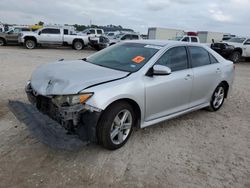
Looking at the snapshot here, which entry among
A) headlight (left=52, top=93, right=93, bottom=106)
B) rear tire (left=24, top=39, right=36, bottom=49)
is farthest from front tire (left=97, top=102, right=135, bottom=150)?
rear tire (left=24, top=39, right=36, bottom=49)

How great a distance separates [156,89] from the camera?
12.5 feet

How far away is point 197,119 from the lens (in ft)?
16.6

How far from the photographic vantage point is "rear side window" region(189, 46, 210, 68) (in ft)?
→ 15.6

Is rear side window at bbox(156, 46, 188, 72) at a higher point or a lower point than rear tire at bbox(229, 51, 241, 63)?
higher

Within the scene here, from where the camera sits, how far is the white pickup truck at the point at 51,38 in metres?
20.0

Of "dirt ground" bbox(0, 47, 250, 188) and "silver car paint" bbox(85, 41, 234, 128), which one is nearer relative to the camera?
"dirt ground" bbox(0, 47, 250, 188)

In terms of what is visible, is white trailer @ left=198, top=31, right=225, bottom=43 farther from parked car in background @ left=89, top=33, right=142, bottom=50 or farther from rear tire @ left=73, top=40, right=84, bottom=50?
rear tire @ left=73, top=40, right=84, bottom=50

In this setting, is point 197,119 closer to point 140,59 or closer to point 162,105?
point 162,105

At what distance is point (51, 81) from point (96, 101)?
2.59 ft

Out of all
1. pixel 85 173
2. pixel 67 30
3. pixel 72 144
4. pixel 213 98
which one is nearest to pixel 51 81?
pixel 72 144

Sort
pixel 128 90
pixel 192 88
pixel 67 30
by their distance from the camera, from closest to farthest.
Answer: pixel 128 90 → pixel 192 88 → pixel 67 30

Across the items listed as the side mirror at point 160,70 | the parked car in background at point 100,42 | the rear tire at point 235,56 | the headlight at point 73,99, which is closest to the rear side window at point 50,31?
the parked car in background at point 100,42

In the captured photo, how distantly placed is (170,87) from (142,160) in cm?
131

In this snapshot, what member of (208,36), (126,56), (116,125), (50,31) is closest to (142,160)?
(116,125)
